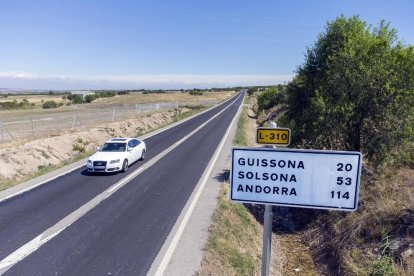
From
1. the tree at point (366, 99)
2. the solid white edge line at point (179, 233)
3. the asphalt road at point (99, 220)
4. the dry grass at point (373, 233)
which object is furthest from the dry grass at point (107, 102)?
the dry grass at point (373, 233)

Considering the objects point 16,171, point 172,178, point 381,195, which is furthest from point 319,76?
point 16,171

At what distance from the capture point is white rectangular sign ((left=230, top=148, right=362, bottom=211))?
2996 mm

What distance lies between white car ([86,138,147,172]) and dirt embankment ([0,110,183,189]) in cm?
347

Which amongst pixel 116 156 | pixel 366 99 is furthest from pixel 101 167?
pixel 366 99

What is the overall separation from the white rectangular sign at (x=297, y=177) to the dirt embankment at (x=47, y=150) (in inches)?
612

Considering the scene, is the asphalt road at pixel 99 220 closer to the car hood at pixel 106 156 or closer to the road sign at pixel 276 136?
the car hood at pixel 106 156

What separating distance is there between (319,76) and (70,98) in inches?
4576

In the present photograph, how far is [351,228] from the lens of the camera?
388 inches

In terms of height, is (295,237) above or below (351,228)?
below

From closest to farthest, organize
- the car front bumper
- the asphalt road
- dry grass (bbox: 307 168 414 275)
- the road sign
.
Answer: the road sign → the asphalt road → dry grass (bbox: 307 168 414 275) → the car front bumper

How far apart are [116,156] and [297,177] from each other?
49.3 feet

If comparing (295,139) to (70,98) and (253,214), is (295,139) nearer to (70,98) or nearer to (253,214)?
(253,214)

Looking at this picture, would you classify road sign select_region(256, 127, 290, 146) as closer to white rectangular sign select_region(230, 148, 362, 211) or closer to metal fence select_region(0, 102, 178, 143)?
white rectangular sign select_region(230, 148, 362, 211)

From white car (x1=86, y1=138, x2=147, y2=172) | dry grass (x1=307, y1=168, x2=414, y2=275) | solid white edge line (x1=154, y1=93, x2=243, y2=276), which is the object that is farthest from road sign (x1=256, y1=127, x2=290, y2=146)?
white car (x1=86, y1=138, x2=147, y2=172)
